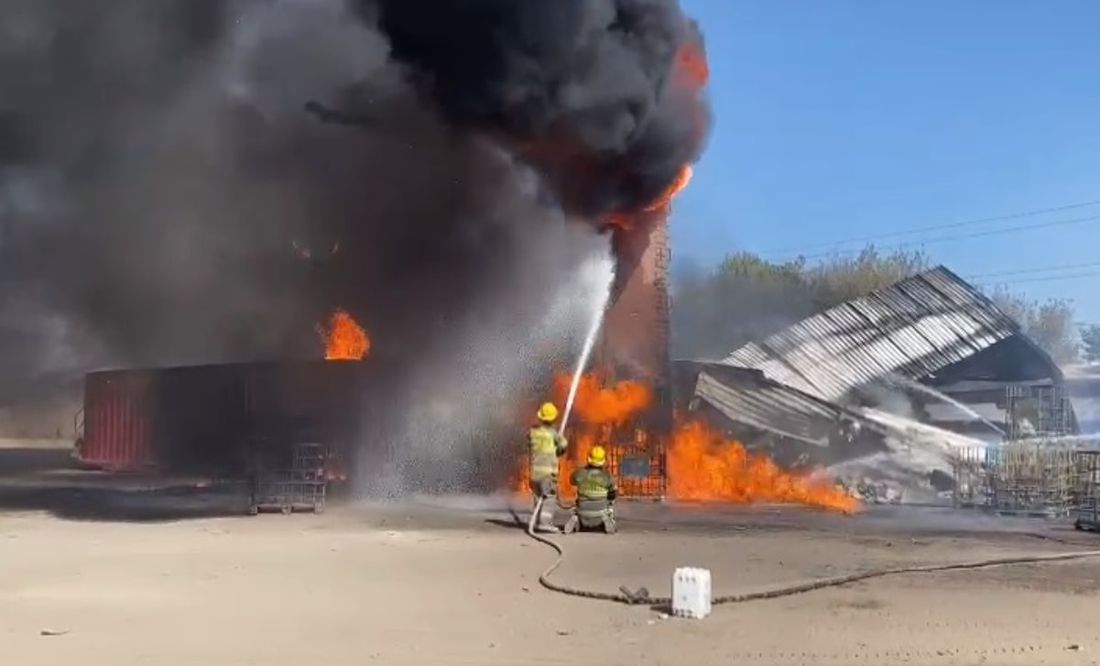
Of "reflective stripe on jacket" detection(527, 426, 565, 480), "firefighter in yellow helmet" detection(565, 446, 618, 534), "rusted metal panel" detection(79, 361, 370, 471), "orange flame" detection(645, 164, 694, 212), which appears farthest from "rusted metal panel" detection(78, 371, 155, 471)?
"firefighter in yellow helmet" detection(565, 446, 618, 534)

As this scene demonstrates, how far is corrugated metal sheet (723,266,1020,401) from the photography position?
3180 centimetres

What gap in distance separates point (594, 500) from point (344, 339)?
A: 11264mm

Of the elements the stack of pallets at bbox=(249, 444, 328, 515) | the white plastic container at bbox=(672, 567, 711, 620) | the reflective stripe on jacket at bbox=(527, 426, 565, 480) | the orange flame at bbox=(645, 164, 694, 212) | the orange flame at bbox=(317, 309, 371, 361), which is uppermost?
the orange flame at bbox=(645, 164, 694, 212)

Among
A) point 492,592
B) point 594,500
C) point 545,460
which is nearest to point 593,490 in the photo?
point 594,500

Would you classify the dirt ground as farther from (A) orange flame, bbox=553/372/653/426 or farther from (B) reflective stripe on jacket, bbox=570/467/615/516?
(A) orange flame, bbox=553/372/653/426

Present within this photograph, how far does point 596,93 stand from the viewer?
684 inches

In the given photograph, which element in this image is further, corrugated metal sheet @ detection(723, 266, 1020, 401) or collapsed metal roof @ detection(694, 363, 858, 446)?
corrugated metal sheet @ detection(723, 266, 1020, 401)

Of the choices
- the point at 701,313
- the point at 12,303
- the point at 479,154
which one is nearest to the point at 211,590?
the point at 479,154

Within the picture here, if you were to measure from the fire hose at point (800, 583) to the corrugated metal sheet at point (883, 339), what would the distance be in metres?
18.8

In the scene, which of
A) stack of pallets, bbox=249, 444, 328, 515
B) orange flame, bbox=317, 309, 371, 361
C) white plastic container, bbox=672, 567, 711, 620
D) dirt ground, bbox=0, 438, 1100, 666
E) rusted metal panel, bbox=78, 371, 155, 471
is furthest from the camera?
rusted metal panel, bbox=78, 371, 155, 471

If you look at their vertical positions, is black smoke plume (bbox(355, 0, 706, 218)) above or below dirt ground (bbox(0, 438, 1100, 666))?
above

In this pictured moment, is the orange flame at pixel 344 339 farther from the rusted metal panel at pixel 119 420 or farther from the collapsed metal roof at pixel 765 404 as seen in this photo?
the collapsed metal roof at pixel 765 404

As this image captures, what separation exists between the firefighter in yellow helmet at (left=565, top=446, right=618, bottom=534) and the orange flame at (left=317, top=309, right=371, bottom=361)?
986 cm

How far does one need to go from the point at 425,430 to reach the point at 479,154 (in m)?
5.07
